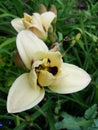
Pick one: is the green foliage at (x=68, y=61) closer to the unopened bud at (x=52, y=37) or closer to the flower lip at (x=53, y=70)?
the unopened bud at (x=52, y=37)

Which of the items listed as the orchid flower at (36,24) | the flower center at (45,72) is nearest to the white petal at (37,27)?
the orchid flower at (36,24)

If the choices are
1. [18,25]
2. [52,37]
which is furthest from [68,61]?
[18,25]

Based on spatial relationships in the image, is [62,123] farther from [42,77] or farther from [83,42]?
[83,42]

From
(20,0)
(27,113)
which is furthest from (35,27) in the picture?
(20,0)

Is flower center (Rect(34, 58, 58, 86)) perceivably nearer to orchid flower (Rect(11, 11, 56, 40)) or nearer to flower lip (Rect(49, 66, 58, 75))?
flower lip (Rect(49, 66, 58, 75))

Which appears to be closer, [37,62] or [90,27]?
[37,62]

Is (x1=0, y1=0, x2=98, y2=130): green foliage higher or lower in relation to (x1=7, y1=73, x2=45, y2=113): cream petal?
lower

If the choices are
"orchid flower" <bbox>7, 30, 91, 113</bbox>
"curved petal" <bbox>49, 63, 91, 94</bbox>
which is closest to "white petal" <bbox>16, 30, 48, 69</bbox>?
"orchid flower" <bbox>7, 30, 91, 113</bbox>
